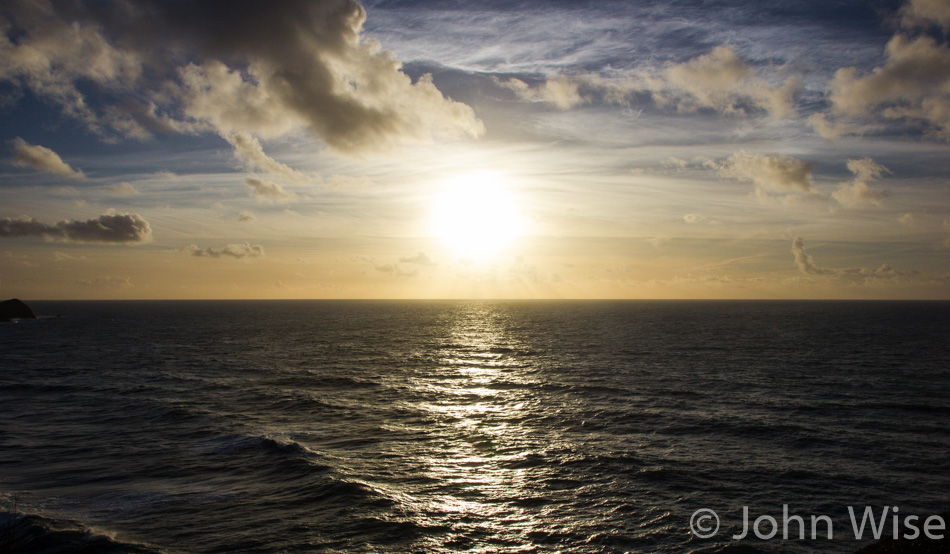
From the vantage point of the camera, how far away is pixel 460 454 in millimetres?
31828

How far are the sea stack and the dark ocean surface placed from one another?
13093 centimetres

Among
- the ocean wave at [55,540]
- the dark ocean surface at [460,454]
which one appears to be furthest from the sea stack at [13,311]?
the ocean wave at [55,540]

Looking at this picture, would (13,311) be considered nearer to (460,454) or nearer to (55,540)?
(55,540)

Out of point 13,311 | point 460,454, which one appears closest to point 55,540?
point 460,454

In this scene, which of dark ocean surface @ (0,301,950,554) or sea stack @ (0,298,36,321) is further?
sea stack @ (0,298,36,321)

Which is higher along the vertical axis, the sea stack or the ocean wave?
the sea stack

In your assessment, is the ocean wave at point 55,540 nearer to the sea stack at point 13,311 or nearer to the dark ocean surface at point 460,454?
the dark ocean surface at point 460,454

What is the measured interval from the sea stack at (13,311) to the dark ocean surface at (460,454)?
130933mm

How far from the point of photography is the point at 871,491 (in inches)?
993

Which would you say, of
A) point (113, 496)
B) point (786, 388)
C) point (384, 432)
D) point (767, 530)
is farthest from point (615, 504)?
point (786, 388)

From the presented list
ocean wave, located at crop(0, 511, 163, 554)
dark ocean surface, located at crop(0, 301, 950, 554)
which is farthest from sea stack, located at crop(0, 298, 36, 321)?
ocean wave, located at crop(0, 511, 163, 554)

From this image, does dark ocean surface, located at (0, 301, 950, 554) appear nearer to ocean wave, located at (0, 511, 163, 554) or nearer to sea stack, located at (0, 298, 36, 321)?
ocean wave, located at (0, 511, 163, 554)

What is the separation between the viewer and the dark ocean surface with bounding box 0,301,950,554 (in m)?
21.7

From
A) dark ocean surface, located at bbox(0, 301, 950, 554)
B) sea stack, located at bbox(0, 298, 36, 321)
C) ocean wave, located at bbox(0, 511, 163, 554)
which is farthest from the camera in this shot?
sea stack, located at bbox(0, 298, 36, 321)
